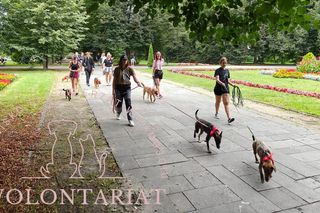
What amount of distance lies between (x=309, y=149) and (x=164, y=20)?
42.1 meters

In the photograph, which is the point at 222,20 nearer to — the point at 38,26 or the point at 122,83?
the point at 122,83

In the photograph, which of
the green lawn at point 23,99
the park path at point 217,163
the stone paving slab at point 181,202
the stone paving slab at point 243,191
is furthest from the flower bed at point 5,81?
the stone paving slab at point 181,202

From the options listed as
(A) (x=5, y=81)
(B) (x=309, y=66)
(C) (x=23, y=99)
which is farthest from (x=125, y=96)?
(B) (x=309, y=66)

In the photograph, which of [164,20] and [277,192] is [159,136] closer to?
[277,192]

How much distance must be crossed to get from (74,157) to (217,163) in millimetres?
2673

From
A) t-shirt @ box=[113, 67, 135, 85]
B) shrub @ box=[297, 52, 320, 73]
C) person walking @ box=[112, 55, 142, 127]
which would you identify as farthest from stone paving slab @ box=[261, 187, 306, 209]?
shrub @ box=[297, 52, 320, 73]

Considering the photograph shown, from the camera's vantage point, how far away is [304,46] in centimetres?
4650

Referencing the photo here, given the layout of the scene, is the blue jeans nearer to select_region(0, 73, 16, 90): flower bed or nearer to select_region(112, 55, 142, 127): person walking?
select_region(112, 55, 142, 127): person walking

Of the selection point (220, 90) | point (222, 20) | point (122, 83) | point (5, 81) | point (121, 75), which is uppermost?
point (222, 20)

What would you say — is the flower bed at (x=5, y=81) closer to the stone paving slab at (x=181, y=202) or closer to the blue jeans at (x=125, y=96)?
the blue jeans at (x=125, y=96)

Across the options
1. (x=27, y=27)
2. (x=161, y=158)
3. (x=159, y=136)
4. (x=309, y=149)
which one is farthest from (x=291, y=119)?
(x=27, y=27)

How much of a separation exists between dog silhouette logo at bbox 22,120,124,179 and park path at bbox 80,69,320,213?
0.37 meters

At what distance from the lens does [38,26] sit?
97.2ft

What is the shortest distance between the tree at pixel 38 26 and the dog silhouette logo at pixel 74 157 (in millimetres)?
23341
